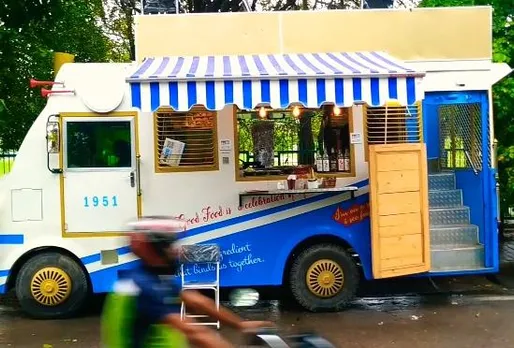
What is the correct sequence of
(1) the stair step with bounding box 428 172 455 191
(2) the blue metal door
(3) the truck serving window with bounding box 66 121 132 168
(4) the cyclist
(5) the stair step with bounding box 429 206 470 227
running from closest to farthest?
(4) the cyclist < (3) the truck serving window with bounding box 66 121 132 168 < (2) the blue metal door < (5) the stair step with bounding box 429 206 470 227 < (1) the stair step with bounding box 428 172 455 191

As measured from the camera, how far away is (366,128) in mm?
8234

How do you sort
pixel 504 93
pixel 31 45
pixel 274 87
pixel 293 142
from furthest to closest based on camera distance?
pixel 31 45 < pixel 504 93 < pixel 293 142 < pixel 274 87

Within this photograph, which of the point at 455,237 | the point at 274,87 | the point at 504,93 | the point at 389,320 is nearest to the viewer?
the point at 274,87

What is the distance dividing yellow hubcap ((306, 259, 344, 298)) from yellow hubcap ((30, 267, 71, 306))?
276cm

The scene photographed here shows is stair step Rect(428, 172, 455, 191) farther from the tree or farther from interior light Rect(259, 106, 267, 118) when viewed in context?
interior light Rect(259, 106, 267, 118)

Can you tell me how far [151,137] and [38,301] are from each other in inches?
88.5

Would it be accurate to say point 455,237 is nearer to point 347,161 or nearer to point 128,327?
point 347,161

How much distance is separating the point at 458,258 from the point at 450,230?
1.32 feet

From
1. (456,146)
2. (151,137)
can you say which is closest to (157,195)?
(151,137)

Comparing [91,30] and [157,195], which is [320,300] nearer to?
[157,195]

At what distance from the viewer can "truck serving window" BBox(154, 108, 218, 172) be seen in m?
8.10

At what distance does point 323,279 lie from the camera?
8141mm

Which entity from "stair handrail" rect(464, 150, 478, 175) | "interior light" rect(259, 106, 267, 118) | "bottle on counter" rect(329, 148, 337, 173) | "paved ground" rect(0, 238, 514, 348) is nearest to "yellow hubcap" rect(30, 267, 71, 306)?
"paved ground" rect(0, 238, 514, 348)

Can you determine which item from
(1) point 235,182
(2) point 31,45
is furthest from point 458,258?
(2) point 31,45
